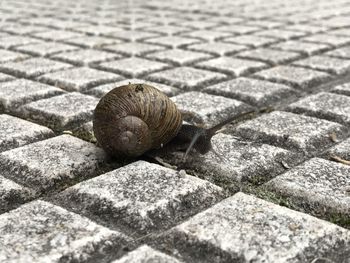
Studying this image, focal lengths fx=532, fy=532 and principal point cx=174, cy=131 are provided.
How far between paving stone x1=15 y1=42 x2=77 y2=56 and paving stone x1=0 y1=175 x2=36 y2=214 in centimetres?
250

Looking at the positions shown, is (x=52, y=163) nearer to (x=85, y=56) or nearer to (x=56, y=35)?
(x=85, y=56)

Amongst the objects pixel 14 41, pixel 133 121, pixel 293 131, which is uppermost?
pixel 133 121

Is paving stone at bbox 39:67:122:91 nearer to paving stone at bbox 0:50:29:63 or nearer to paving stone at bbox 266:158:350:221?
paving stone at bbox 0:50:29:63

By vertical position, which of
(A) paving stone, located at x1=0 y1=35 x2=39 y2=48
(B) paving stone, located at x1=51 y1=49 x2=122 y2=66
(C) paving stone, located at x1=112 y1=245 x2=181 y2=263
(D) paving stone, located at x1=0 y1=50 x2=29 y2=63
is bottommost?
(A) paving stone, located at x1=0 y1=35 x2=39 y2=48

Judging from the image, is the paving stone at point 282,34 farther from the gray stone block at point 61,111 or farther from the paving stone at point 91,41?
the gray stone block at point 61,111

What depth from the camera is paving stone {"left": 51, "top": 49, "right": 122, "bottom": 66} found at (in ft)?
13.6

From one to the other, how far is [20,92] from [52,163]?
3.77 ft

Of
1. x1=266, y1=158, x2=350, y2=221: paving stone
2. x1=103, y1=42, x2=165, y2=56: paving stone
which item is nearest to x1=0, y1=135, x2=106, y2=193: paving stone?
x1=266, y1=158, x2=350, y2=221: paving stone

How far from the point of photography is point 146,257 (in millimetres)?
1639

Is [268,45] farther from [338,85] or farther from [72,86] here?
[72,86]

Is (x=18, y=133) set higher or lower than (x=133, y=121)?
lower

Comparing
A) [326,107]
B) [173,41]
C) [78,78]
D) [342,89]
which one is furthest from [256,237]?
[173,41]

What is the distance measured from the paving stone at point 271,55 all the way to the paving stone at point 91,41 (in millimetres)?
1238

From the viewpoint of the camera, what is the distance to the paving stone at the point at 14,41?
15.6 feet
